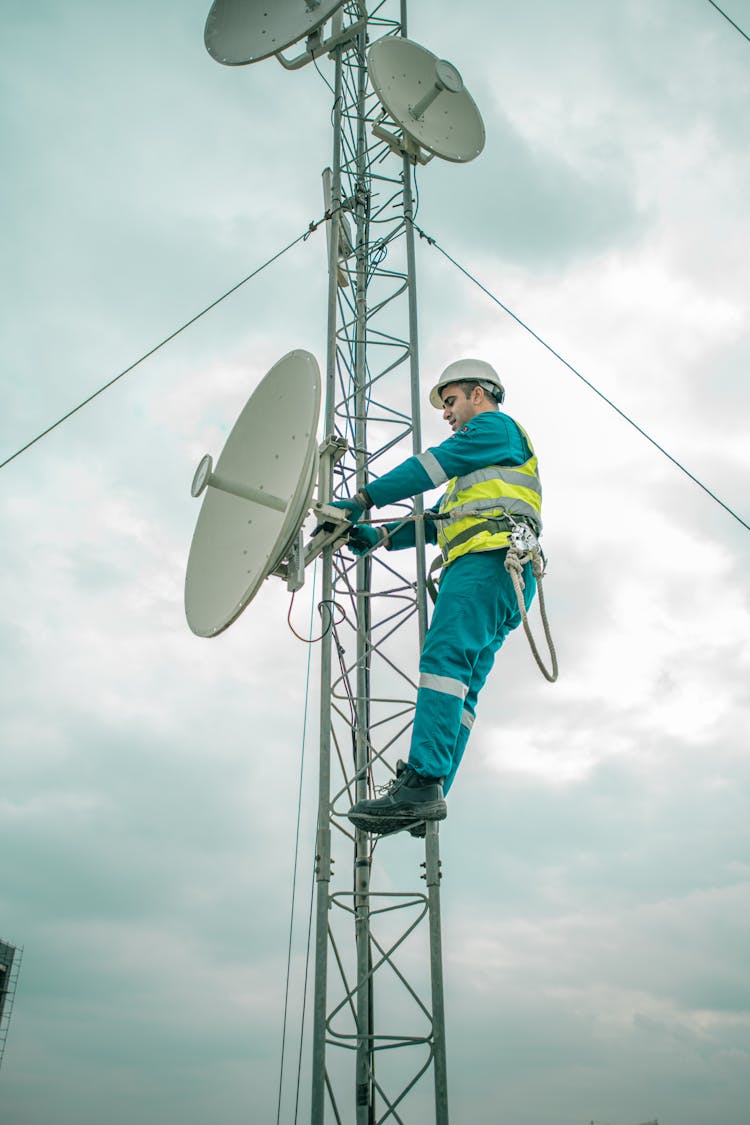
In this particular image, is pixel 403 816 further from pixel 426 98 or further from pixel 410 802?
pixel 426 98

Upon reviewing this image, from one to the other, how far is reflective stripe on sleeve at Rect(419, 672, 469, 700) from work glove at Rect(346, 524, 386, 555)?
5.18 ft

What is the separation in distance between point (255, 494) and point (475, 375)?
1788 mm

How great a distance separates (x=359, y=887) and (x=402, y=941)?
0.51 m

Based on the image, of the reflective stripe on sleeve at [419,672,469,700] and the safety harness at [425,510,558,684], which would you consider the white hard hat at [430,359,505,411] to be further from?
the reflective stripe on sleeve at [419,672,469,700]

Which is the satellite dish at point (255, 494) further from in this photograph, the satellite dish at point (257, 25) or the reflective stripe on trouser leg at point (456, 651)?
the satellite dish at point (257, 25)

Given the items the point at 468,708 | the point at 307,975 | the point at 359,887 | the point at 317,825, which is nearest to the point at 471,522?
the point at 468,708

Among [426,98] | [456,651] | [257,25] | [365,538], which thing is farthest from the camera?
[257,25]

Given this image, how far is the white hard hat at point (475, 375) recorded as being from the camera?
6.44 metres

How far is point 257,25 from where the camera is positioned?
Result: 859 cm

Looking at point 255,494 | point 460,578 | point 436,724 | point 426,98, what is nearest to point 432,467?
point 460,578

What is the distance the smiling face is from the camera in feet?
21.0

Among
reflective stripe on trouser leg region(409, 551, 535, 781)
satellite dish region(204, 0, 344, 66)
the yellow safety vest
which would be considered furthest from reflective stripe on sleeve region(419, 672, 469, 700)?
satellite dish region(204, 0, 344, 66)

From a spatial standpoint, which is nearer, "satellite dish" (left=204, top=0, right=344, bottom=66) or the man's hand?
the man's hand

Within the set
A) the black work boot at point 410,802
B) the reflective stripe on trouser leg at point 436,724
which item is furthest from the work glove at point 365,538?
the black work boot at point 410,802
